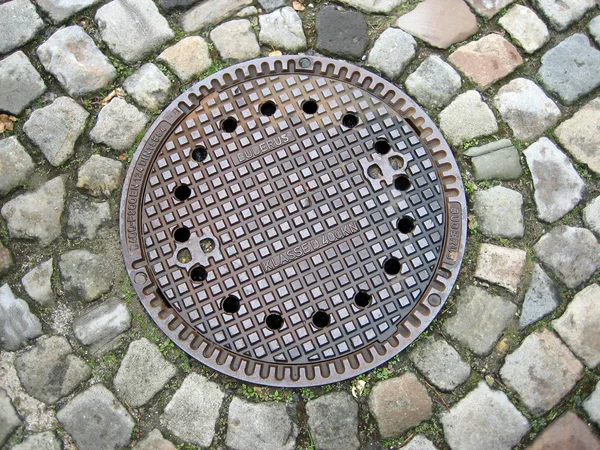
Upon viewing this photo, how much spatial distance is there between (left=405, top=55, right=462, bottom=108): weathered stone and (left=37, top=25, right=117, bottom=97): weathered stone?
160cm

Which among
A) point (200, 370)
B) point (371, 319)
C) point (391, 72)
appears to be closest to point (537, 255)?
point (371, 319)

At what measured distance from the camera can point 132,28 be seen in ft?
10.2

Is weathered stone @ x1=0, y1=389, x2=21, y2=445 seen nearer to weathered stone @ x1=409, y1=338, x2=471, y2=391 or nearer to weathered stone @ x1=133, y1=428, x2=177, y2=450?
weathered stone @ x1=133, y1=428, x2=177, y2=450

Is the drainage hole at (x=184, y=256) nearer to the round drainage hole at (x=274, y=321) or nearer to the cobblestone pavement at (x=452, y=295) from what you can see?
the cobblestone pavement at (x=452, y=295)

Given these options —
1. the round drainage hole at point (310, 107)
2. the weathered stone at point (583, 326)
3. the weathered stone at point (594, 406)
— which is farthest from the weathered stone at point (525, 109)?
the weathered stone at point (594, 406)

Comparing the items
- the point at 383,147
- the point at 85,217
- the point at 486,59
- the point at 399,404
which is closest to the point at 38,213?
the point at 85,217

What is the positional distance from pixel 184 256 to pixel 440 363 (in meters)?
1.32

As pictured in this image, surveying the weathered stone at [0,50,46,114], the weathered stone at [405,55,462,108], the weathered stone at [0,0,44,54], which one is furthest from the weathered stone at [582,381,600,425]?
the weathered stone at [0,0,44,54]

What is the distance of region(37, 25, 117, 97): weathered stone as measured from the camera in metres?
3.04

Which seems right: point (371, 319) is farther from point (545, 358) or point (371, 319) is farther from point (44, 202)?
point (44, 202)

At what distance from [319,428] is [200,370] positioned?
617 millimetres

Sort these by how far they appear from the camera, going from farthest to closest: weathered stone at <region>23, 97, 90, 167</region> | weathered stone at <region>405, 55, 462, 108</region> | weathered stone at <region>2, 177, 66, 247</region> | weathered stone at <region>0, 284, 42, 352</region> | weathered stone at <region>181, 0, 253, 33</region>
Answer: weathered stone at <region>181, 0, 253, 33</region> < weathered stone at <region>405, 55, 462, 108</region> < weathered stone at <region>23, 97, 90, 167</region> < weathered stone at <region>2, 177, 66, 247</region> < weathered stone at <region>0, 284, 42, 352</region>

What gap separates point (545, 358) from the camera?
107 inches

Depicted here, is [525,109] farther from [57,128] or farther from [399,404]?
[57,128]
